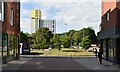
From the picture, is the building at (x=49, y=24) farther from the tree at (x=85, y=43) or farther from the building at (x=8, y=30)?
the building at (x=8, y=30)

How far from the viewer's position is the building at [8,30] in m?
30.9

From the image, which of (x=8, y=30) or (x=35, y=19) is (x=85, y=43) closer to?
(x=8, y=30)

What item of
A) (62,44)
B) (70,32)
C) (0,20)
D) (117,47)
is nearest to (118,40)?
(117,47)

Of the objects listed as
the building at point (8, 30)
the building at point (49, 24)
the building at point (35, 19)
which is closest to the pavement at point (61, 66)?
the building at point (8, 30)

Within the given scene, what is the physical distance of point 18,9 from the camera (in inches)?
1709

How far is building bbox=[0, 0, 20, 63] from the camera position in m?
30.9

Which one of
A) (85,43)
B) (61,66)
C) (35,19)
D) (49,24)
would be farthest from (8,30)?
(49,24)

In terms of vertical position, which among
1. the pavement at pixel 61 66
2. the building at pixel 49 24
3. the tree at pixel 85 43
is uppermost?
the building at pixel 49 24

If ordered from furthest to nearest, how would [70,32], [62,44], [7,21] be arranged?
[70,32], [62,44], [7,21]

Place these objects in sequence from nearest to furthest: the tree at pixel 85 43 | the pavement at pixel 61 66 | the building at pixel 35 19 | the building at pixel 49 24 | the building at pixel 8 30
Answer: the pavement at pixel 61 66
the building at pixel 8 30
the tree at pixel 85 43
the building at pixel 35 19
the building at pixel 49 24

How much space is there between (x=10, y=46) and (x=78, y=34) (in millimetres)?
101348

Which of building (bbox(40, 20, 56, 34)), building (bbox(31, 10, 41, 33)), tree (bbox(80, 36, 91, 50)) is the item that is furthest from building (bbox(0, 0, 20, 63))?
building (bbox(40, 20, 56, 34))

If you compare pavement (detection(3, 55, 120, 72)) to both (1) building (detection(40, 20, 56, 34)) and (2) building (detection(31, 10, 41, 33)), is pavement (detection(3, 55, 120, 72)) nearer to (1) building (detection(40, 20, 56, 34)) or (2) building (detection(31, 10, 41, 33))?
(2) building (detection(31, 10, 41, 33))

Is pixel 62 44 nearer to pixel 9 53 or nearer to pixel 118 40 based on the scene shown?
pixel 9 53
